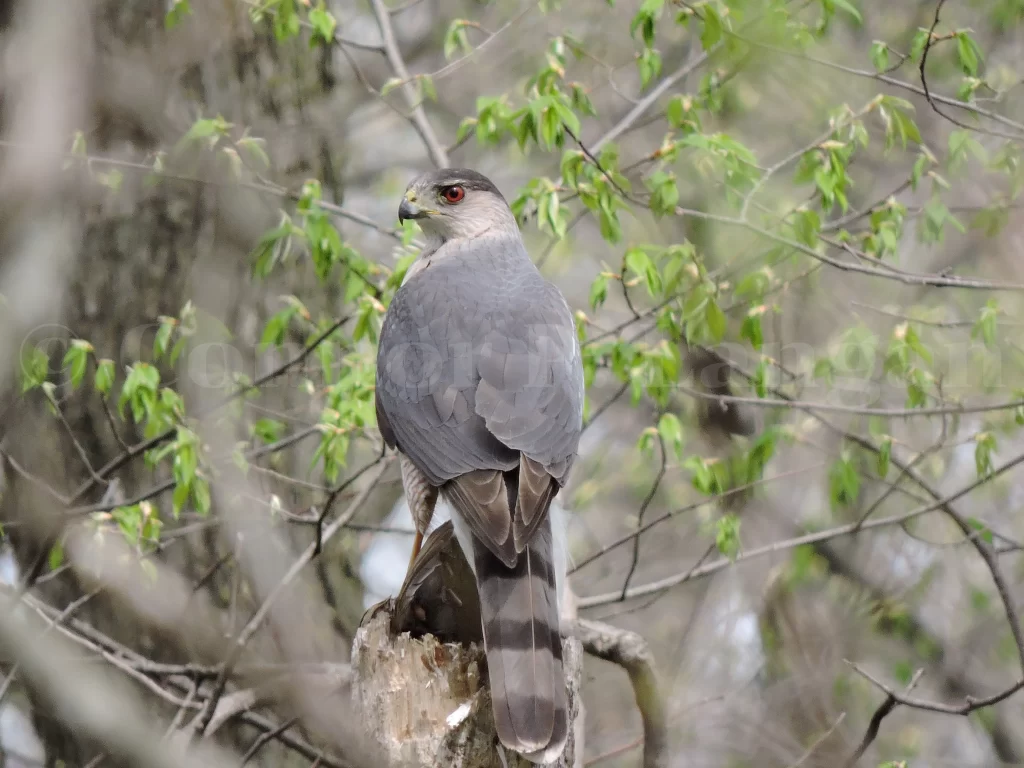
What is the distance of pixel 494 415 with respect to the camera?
133 inches

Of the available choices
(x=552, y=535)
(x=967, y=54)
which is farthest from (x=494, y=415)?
(x=967, y=54)

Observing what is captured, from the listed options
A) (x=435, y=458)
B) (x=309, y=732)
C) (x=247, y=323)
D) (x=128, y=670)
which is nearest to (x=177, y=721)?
(x=128, y=670)

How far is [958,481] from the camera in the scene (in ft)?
24.6

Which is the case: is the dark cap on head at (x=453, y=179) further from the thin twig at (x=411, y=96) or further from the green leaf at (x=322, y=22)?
Result: the green leaf at (x=322, y=22)

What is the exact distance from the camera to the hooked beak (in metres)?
4.54

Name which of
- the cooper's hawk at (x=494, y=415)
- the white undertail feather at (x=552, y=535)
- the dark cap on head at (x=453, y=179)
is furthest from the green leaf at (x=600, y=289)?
the white undertail feather at (x=552, y=535)

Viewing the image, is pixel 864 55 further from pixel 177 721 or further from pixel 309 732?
pixel 309 732

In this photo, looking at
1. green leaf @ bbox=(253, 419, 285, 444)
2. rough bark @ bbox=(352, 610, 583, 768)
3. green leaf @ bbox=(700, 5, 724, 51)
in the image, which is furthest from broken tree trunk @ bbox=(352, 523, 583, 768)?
green leaf @ bbox=(700, 5, 724, 51)

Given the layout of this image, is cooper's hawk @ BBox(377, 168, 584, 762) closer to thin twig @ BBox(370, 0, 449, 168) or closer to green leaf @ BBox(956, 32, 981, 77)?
thin twig @ BBox(370, 0, 449, 168)

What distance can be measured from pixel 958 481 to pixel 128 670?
583 centimetres

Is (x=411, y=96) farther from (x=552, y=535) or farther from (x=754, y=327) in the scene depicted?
(x=552, y=535)

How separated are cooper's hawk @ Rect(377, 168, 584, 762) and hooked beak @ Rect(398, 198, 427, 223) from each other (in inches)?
0.4

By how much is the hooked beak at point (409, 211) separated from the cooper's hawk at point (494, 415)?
0.03ft

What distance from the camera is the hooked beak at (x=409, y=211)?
14.9ft
